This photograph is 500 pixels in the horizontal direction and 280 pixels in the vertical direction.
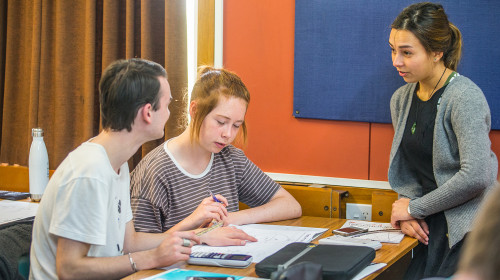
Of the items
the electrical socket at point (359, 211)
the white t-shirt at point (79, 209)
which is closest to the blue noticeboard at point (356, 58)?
the electrical socket at point (359, 211)

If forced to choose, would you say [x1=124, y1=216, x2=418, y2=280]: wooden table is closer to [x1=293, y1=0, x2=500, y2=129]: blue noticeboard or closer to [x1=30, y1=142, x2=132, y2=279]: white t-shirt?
[x1=30, y1=142, x2=132, y2=279]: white t-shirt

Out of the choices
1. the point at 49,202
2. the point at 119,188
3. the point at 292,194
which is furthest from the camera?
the point at 292,194

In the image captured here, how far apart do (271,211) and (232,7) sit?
3.46 ft

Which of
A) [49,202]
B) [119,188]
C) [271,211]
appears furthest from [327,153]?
[49,202]

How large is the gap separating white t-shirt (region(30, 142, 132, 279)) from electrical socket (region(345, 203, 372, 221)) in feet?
4.11

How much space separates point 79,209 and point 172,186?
2.05 ft

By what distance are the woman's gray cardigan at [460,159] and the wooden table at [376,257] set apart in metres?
0.15

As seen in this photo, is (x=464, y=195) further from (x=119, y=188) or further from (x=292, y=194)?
(x=119, y=188)

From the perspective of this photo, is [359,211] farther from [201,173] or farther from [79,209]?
[79,209]

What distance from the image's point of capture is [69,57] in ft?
9.92

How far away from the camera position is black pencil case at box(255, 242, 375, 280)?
1.43 m

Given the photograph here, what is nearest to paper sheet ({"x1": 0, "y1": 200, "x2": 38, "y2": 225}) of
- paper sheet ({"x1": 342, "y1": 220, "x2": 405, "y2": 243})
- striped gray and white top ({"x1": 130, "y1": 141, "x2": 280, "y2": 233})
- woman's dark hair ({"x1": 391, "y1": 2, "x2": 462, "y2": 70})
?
striped gray and white top ({"x1": 130, "y1": 141, "x2": 280, "y2": 233})

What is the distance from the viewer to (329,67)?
2.59 metres

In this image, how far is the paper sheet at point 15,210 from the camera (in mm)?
2070
